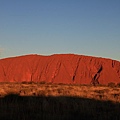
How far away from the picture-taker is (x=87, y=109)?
10938 millimetres

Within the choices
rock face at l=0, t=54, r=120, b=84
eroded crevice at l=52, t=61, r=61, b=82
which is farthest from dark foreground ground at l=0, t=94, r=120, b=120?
eroded crevice at l=52, t=61, r=61, b=82

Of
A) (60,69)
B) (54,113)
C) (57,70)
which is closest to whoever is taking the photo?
(54,113)

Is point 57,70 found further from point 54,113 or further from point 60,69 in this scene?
point 54,113


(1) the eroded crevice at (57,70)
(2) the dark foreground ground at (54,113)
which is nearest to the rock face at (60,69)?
(1) the eroded crevice at (57,70)

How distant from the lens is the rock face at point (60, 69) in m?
98.3

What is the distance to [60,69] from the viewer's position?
10381 cm

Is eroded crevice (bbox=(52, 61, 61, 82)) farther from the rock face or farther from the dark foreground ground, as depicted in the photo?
the dark foreground ground

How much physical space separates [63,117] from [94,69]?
9603 centimetres

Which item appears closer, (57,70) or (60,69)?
(60,69)

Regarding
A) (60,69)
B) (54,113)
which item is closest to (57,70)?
(60,69)

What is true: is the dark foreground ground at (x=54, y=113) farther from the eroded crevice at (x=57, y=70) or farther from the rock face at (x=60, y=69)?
the eroded crevice at (x=57, y=70)

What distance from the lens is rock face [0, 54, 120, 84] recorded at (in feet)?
323

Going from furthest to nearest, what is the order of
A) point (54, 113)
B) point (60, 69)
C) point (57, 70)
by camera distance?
point (57, 70) < point (60, 69) < point (54, 113)

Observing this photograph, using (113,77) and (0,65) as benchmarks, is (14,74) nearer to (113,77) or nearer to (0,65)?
(0,65)
